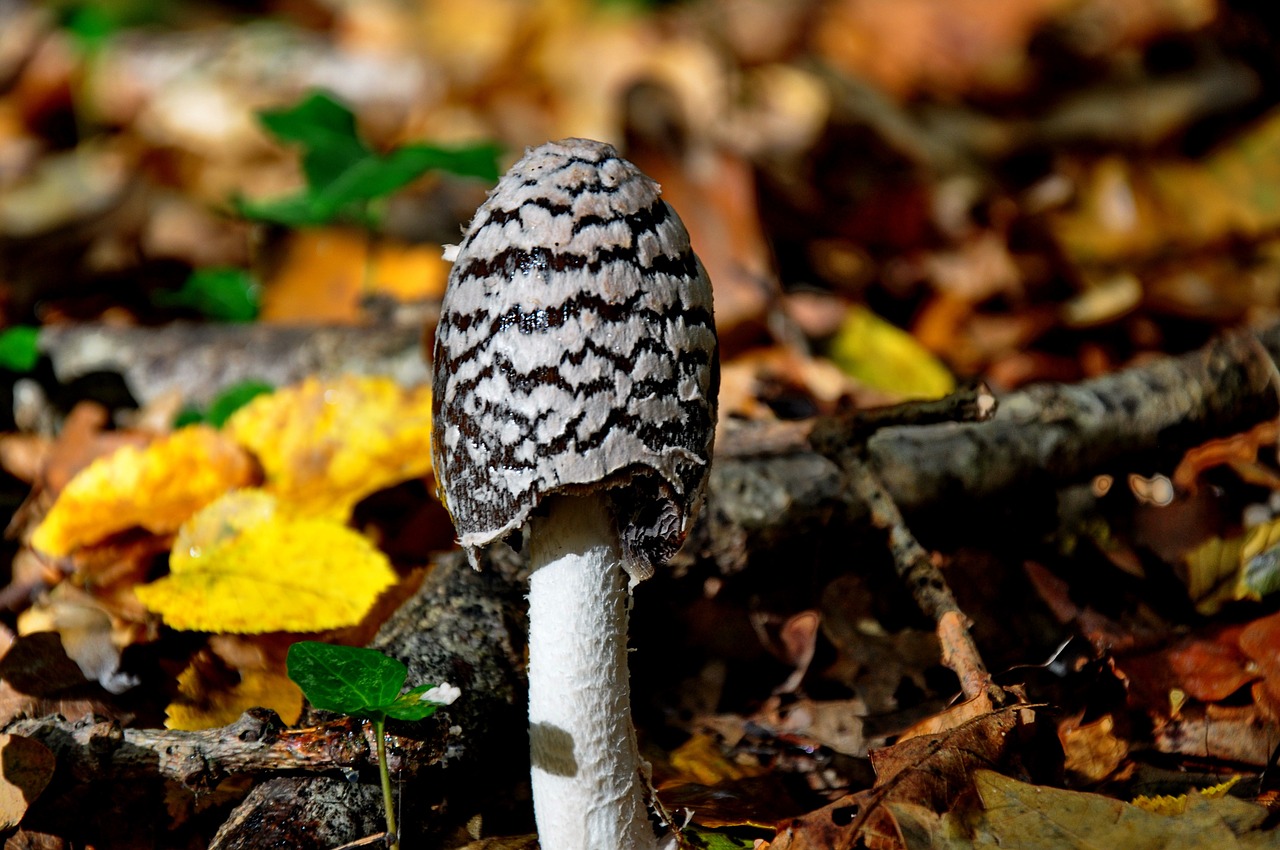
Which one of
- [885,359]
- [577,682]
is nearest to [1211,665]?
[577,682]

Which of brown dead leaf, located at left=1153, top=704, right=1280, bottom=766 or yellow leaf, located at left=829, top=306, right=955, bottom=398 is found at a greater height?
yellow leaf, located at left=829, top=306, right=955, bottom=398

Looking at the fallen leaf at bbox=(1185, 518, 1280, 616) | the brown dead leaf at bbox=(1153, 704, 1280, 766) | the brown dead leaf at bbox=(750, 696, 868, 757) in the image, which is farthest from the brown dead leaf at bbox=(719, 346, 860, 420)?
the brown dead leaf at bbox=(1153, 704, 1280, 766)

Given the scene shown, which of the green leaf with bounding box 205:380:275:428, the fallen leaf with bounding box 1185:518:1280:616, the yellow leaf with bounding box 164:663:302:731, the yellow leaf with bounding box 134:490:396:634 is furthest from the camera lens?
the green leaf with bounding box 205:380:275:428

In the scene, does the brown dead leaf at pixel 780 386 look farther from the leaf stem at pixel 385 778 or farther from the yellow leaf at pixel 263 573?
the leaf stem at pixel 385 778

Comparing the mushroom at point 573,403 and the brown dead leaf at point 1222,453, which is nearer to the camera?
the mushroom at point 573,403

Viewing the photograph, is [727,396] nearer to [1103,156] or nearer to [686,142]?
[686,142]

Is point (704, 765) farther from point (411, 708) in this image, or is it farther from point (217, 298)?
point (217, 298)

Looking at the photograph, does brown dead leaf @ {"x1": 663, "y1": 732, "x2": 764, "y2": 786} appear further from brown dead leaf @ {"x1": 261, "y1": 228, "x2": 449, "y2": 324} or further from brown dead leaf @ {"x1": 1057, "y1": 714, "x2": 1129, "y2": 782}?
brown dead leaf @ {"x1": 261, "y1": 228, "x2": 449, "y2": 324}

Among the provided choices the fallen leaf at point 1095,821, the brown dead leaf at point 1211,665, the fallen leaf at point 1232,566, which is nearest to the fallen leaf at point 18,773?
the fallen leaf at point 1095,821
